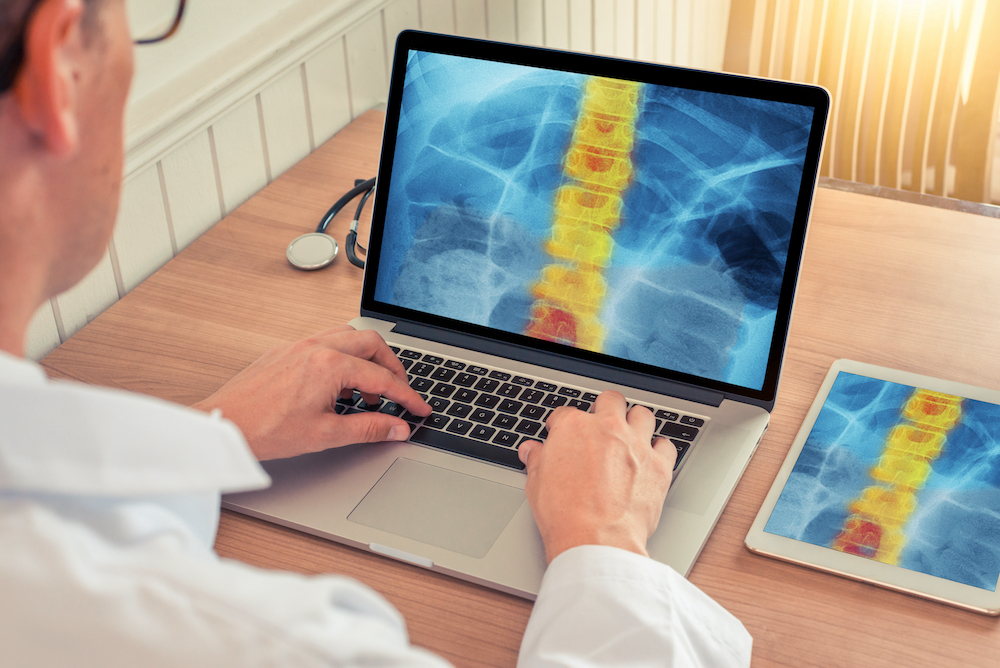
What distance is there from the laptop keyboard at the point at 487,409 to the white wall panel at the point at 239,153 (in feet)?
1.74

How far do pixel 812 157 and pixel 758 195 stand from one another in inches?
2.2

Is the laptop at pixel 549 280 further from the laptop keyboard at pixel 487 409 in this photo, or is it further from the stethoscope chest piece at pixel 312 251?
the stethoscope chest piece at pixel 312 251

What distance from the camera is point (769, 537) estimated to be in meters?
0.73

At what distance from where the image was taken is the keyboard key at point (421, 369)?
91 centimetres

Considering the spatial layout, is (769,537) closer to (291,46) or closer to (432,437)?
(432,437)

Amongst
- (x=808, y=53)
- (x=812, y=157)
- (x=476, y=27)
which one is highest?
(x=812, y=157)

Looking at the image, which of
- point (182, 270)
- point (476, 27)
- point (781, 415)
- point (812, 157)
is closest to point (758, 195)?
point (812, 157)

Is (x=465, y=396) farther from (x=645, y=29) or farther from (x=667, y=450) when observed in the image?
(x=645, y=29)

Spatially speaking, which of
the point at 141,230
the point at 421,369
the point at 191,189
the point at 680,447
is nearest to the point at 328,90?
the point at 191,189

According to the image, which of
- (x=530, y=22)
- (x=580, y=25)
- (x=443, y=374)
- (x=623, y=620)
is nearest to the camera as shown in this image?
(x=623, y=620)

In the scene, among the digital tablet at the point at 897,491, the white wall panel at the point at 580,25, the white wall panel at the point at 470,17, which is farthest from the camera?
the white wall panel at the point at 580,25

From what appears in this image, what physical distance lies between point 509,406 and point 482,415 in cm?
3

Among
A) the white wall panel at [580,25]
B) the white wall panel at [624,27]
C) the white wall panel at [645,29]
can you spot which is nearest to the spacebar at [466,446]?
the white wall panel at [580,25]

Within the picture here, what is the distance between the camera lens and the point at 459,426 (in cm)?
85
